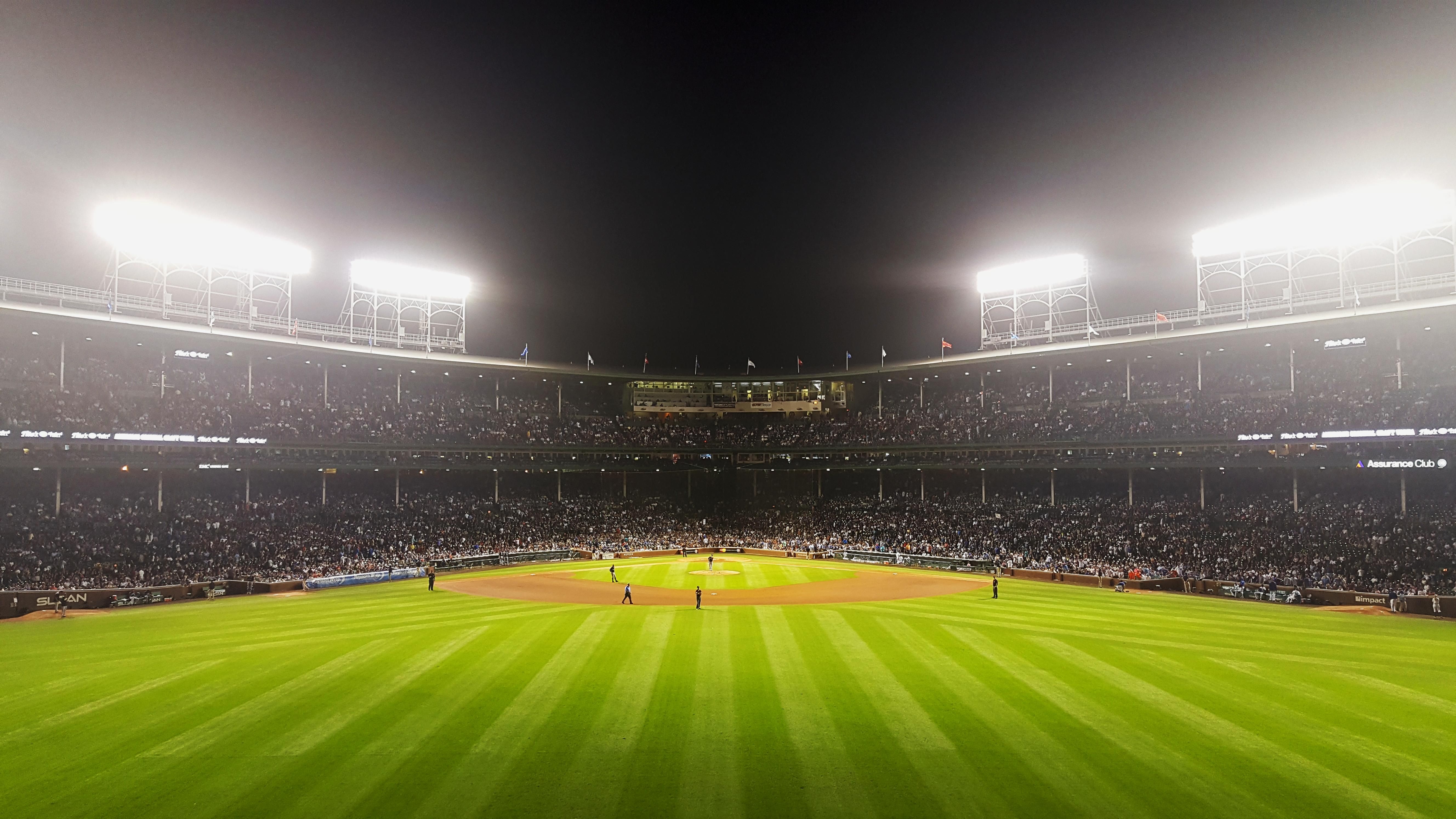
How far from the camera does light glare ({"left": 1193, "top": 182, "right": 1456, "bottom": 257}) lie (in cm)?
4025

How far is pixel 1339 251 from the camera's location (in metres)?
43.9

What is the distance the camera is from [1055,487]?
Answer: 56469mm

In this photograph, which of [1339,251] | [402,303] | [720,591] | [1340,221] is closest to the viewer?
[720,591]

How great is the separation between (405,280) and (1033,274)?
4958cm

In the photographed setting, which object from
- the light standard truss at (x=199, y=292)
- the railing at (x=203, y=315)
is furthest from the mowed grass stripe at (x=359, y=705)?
the light standard truss at (x=199, y=292)

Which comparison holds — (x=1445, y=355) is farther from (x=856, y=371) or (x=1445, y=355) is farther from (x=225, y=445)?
(x=225, y=445)

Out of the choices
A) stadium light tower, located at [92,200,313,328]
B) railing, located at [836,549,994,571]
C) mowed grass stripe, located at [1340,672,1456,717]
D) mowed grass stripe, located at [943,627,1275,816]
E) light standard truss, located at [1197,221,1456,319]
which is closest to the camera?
mowed grass stripe, located at [943,627,1275,816]

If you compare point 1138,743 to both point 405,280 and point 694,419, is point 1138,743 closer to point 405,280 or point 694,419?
point 405,280

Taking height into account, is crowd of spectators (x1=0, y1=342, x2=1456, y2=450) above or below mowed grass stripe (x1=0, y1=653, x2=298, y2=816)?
above

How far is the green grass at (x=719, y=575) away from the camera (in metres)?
39.4

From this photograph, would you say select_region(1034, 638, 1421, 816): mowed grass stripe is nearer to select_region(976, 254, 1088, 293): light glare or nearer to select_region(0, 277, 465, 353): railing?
select_region(976, 254, 1088, 293): light glare

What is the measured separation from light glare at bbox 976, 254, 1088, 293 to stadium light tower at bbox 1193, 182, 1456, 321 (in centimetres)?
818

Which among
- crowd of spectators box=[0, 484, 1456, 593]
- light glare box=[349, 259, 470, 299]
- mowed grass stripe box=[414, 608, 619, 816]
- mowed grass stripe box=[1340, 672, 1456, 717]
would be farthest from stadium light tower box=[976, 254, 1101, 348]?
mowed grass stripe box=[414, 608, 619, 816]

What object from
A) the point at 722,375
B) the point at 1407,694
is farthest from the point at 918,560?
the point at 1407,694
